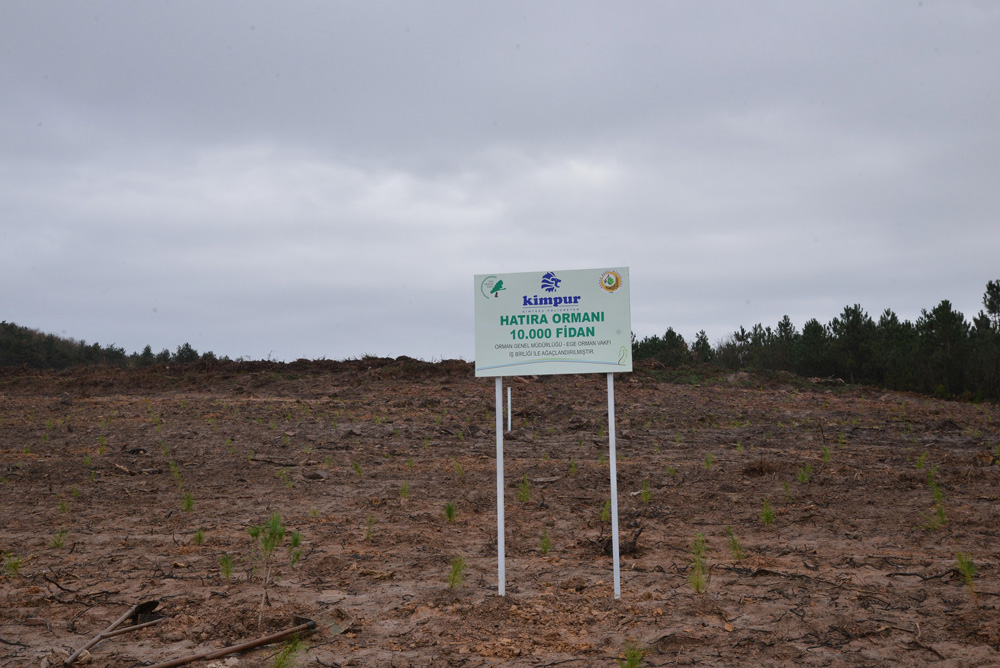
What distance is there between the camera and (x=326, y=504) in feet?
30.6

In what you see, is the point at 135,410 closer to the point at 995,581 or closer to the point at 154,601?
the point at 154,601

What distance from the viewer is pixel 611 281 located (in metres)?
5.91

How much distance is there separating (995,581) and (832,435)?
1009 cm

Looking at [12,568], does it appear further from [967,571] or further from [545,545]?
[967,571]

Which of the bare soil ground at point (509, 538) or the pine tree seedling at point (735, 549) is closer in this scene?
the bare soil ground at point (509, 538)

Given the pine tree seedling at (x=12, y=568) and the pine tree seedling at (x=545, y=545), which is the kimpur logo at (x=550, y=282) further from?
the pine tree seedling at (x=12, y=568)

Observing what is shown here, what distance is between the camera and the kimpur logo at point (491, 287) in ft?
20.0

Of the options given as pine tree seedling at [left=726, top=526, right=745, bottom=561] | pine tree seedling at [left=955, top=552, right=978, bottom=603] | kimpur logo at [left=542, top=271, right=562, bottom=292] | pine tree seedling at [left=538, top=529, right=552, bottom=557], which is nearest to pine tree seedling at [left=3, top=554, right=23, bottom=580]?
pine tree seedling at [left=538, top=529, right=552, bottom=557]

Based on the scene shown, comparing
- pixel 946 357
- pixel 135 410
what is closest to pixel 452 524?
pixel 135 410

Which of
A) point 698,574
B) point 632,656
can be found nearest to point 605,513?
point 698,574

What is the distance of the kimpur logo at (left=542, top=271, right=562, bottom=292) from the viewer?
236 inches

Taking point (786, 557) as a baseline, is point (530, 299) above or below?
above

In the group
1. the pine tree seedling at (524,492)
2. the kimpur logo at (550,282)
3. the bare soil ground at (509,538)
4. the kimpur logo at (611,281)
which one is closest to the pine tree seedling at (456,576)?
the bare soil ground at (509,538)

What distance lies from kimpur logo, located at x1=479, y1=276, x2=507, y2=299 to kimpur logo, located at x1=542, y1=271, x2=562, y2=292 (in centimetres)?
34
